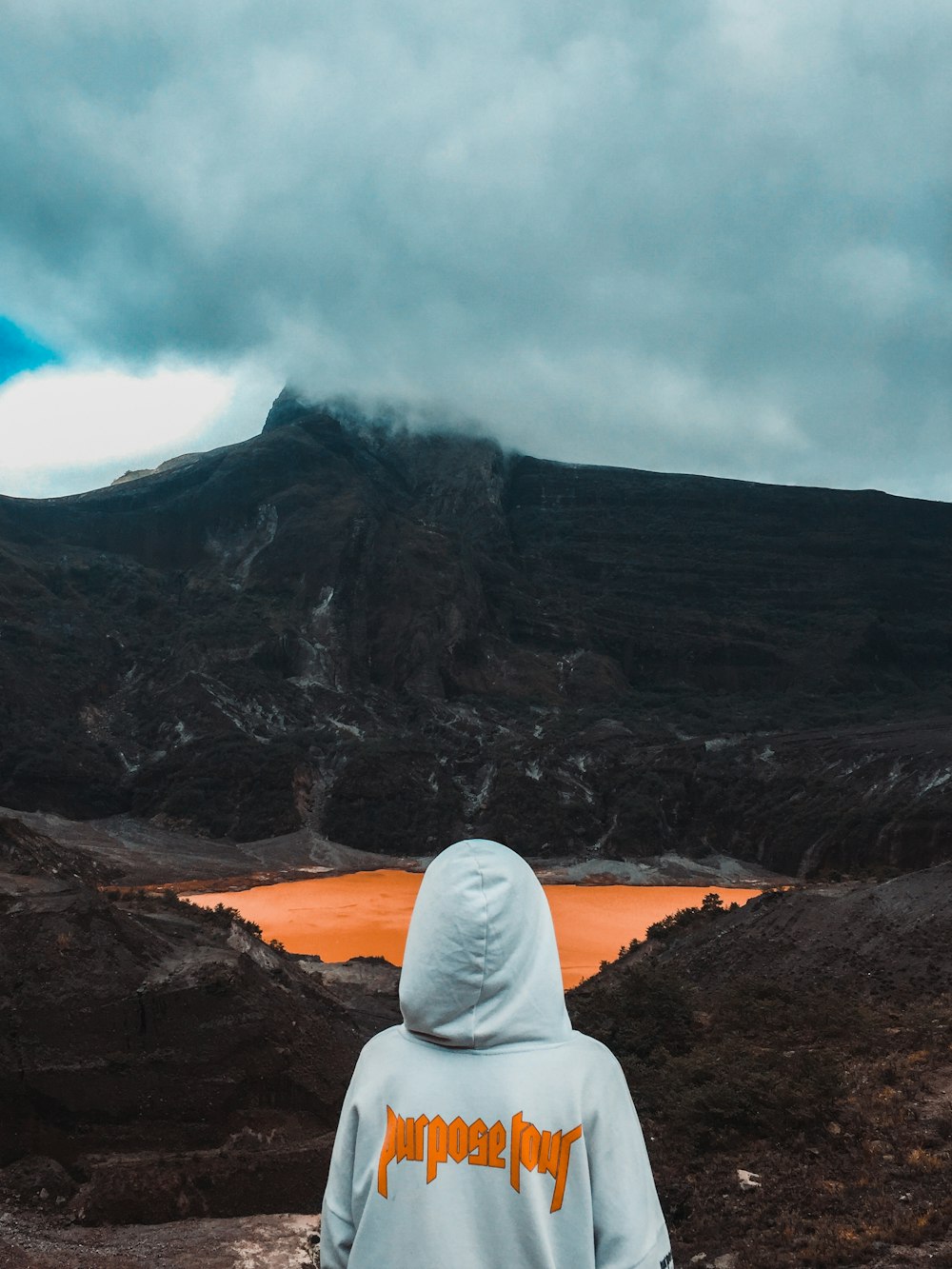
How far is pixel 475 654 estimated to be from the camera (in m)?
74.1

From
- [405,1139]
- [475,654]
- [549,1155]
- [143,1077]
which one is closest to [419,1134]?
[405,1139]

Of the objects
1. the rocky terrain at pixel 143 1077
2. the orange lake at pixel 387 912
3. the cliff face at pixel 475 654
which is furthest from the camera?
the cliff face at pixel 475 654

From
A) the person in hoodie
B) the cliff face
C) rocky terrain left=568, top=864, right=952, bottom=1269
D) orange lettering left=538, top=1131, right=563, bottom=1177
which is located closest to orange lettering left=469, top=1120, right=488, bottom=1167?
the person in hoodie

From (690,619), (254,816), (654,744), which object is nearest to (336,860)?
(254,816)

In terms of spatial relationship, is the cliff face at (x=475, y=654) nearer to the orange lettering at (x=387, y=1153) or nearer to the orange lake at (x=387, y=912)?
the orange lake at (x=387, y=912)

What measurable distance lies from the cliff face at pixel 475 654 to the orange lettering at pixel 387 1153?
136 feet

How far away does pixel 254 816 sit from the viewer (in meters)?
51.4

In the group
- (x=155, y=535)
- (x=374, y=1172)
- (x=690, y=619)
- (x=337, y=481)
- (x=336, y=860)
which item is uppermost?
(x=337, y=481)

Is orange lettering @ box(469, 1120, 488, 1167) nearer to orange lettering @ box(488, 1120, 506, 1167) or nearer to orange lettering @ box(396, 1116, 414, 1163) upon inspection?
orange lettering @ box(488, 1120, 506, 1167)

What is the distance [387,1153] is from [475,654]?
72.0 meters

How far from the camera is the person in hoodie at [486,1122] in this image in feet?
6.45

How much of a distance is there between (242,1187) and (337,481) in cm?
8239

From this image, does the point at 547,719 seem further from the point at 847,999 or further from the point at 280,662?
the point at 847,999

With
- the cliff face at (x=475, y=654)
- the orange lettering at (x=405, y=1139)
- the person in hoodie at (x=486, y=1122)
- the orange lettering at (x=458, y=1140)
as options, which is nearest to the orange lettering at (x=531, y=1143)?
the person in hoodie at (x=486, y=1122)
